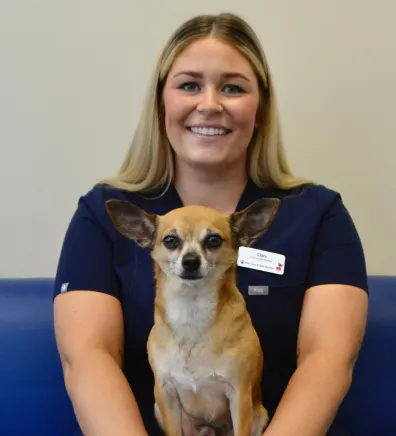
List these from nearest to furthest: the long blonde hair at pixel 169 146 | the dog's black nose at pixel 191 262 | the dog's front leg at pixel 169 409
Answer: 1. the dog's black nose at pixel 191 262
2. the dog's front leg at pixel 169 409
3. the long blonde hair at pixel 169 146

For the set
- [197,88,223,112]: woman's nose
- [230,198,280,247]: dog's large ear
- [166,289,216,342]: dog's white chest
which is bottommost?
[166,289,216,342]: dog's white chest

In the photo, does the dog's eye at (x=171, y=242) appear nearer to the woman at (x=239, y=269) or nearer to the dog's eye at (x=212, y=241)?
the dog's eye at (x=212, y=241)

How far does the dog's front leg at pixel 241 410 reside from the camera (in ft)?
2.97

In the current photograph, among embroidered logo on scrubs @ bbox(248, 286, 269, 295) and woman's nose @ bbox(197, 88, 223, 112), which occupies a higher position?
woman's nose @ bbox(197, 88, 223, 112)

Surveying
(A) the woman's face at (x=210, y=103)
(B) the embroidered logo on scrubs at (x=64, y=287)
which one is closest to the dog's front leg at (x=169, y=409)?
(B) the embroidered logo on scrubs at (x=64, y=287)

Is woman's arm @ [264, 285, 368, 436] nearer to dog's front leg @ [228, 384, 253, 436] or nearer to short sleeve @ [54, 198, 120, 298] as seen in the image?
dog's front leg @ [228, 384, 253, 436]

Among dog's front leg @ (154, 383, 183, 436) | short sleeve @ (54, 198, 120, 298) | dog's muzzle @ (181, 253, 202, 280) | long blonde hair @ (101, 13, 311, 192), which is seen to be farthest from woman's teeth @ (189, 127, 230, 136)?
dog's front leg @ (154, 383, 183, 436)

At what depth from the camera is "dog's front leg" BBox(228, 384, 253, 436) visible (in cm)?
90

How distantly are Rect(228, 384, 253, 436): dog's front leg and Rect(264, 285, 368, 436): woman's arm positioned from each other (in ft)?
0.27

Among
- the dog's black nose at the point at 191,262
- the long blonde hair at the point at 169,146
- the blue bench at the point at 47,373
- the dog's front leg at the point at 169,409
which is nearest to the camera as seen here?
the dog's black nose at the point at 191,262

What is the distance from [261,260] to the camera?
1131 mm

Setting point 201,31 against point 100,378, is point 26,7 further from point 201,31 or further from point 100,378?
point 100,378

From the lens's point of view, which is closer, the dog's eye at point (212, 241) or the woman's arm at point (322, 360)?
the dog's eye at point (212, 241)

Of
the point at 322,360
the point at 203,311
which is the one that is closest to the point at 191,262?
the point at 203,311
